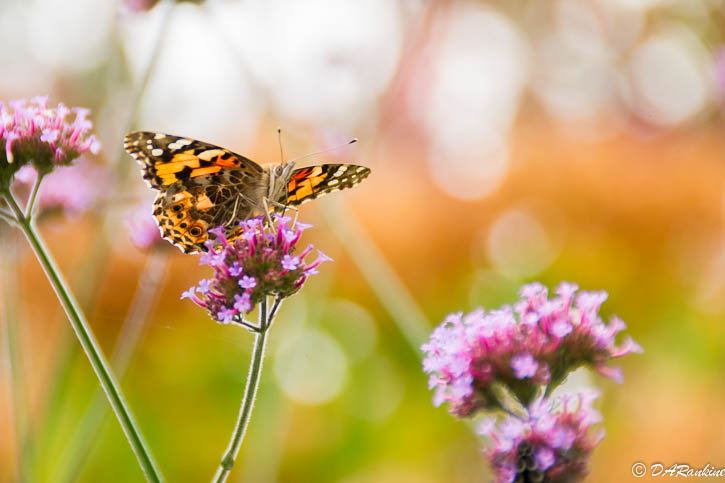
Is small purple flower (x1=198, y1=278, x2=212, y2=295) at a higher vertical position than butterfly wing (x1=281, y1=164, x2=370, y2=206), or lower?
lower

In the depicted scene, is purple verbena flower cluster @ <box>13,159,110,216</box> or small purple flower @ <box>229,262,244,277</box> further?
purple verbena flower cluster @ <box>13,159,110,216</box>

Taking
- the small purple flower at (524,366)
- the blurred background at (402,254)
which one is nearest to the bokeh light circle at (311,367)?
the blurred background at (402,254)

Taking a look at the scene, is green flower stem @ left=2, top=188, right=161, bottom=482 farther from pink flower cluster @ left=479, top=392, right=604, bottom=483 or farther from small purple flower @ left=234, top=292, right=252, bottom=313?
pink flower cluster @ left=479, top=392, right=604, bottom=483

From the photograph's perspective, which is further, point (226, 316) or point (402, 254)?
point (402, 254)

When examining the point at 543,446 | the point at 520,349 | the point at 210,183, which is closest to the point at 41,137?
the point at 210,183

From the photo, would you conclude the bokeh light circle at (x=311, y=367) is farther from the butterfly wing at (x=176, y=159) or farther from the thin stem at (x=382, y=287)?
the butterfly wing at (x=176, y=159)

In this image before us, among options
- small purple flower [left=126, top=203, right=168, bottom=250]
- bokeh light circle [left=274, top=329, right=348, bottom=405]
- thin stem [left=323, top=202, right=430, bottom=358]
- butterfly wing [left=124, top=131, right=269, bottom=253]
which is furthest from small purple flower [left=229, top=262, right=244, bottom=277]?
bokeh light circle [left=274, top=329, right=348, bottom=405]

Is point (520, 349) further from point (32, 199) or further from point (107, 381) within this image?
point (32, 199)
